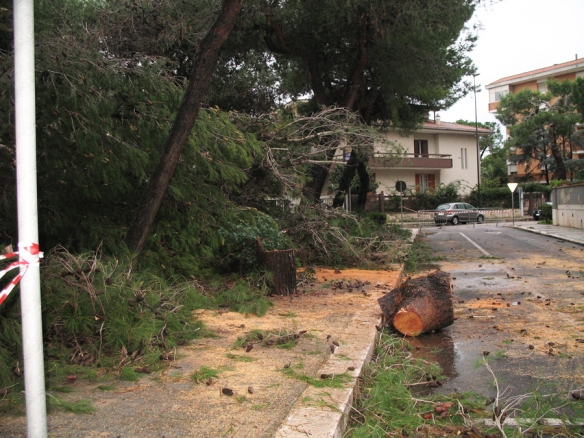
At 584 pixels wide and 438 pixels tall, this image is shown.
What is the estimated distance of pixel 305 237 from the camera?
12.3 metres

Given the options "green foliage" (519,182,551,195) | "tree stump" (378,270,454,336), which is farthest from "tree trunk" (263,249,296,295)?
"green foliage" (519,182,551,195)

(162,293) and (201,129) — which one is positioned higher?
(201,129)

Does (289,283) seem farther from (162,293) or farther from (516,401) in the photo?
(516,401)

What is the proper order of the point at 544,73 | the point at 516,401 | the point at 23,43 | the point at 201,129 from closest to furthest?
the point at 23,43, the point at 516,401, the point at 201,129, the point at 544,73

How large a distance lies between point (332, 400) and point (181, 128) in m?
4.27

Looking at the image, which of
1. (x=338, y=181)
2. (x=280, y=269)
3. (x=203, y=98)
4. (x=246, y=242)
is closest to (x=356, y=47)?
(x=203, y=98)

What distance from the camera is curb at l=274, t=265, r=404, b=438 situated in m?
3.69

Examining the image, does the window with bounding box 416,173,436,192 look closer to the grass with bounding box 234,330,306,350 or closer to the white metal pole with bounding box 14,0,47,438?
the grass with bounding box 234,330,306,350

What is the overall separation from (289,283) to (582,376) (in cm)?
464

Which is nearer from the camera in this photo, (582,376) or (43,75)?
(582,376)

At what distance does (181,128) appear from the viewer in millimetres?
7254

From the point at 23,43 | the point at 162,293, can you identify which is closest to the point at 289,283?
the point at 162,293

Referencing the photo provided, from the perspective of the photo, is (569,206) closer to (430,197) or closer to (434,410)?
(430,197)

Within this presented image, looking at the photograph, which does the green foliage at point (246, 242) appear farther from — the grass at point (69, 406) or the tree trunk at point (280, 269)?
the grass at point (69, 406)
